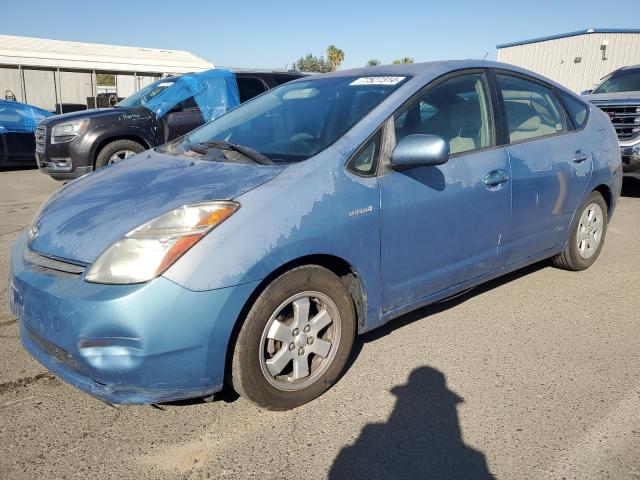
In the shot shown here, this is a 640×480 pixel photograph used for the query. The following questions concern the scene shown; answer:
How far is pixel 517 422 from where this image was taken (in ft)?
8.55

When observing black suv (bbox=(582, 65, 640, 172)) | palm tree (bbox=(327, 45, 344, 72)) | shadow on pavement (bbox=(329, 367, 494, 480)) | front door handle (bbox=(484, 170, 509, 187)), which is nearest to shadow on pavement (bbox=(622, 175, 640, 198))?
black suv (bbox=(582, 65, 640, 172))

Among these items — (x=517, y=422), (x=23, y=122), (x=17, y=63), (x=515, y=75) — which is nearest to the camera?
(x=517, y=422)

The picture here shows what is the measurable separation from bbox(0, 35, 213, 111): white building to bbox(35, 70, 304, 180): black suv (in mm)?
12863

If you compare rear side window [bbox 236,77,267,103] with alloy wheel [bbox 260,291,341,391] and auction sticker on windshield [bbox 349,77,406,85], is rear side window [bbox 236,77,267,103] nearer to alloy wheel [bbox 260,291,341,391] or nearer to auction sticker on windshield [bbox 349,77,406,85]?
auction sticker on windshield [bbox 349,77,406,85]

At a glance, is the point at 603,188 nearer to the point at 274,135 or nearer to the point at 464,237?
the point at 464,237

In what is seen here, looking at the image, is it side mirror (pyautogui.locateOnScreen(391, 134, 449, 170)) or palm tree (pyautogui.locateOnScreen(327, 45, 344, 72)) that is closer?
side mirror (pyautogui.locateOnScreen(391, 134, 449, 170))

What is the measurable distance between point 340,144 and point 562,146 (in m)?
2.06

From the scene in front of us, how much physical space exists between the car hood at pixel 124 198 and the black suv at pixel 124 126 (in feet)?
16.6

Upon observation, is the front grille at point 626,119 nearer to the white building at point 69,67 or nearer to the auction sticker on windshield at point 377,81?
the auction sticker on windshield at point 377,81

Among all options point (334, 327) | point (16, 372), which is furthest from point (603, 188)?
point (16, 372)

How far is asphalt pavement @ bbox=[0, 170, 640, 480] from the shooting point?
2.30 m

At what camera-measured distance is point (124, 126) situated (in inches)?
314

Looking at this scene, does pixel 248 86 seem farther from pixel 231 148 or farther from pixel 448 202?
pixel 448 202

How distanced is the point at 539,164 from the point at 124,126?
6.18 m
